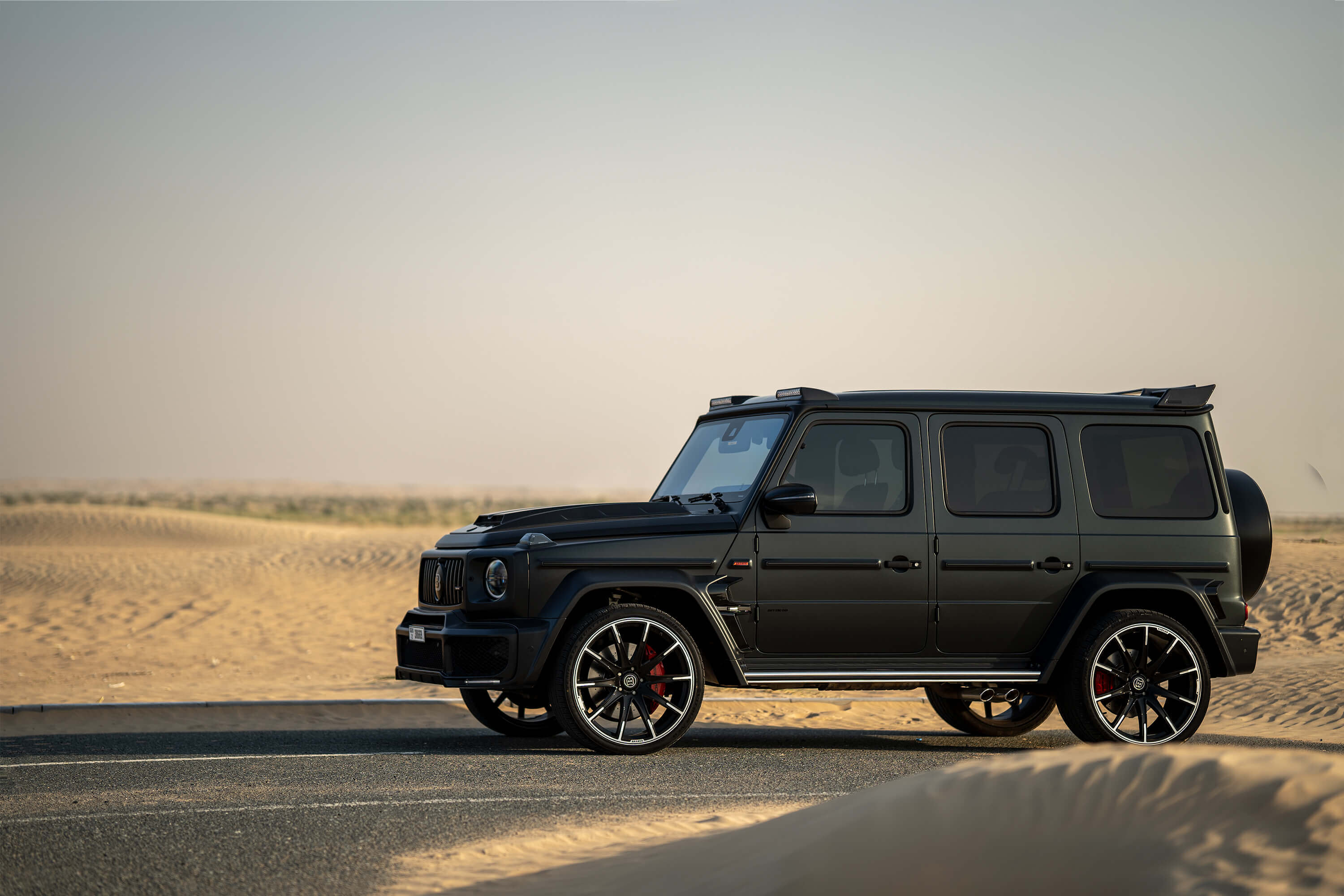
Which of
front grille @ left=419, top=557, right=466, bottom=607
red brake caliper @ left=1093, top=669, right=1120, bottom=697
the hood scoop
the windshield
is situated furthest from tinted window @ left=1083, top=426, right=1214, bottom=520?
front grille @ left=419, top=557, right=466, bottom=607

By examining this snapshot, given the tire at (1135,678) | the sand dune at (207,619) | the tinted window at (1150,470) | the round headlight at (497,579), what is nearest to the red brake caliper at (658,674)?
the round headlight at (497,579)

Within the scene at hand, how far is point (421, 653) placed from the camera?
29.9ft

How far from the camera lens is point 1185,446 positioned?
9648mm

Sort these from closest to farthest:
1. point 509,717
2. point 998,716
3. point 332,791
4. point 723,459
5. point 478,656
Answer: point 332,791 < point 478,656 < point 723,459 < point 509,717 < point 998,716

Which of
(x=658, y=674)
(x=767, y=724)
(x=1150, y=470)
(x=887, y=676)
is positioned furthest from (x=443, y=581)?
(x=1150, y=470)

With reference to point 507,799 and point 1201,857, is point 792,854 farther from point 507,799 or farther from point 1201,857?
point 507,799

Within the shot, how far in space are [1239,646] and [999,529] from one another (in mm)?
1849

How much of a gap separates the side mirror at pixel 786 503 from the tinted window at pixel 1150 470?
2.10 m

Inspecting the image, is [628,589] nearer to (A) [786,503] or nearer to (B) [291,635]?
(A) [786,503]

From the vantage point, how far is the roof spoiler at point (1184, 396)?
9594 mm

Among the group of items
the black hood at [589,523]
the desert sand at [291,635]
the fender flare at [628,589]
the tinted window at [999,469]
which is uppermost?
the tinted window at [999,469]

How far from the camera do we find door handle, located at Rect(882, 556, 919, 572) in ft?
29.7

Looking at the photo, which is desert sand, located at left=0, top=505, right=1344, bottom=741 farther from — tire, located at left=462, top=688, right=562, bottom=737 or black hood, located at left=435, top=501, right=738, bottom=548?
black hood, located at left=435, top=501, right=738, bottom=548

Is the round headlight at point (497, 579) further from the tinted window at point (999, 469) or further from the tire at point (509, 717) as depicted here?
the tinted window at point (999, 469)
